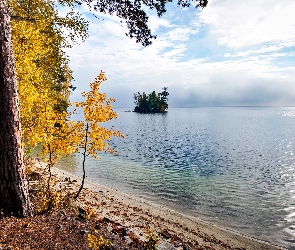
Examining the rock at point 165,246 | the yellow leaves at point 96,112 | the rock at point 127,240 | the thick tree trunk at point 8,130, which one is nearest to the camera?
the thick tree trunk at point 8,130

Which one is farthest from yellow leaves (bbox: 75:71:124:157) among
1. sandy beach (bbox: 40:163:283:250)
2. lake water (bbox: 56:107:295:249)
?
lake water (bbox: 56:107:295:249)

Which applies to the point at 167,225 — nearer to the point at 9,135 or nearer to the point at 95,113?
the point at 95,113

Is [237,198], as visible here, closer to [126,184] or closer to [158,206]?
[158,206]

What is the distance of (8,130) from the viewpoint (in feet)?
24.2

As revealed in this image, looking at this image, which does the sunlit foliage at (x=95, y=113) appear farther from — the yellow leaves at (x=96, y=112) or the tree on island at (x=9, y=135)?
the tree on island at (x=9, y=135)

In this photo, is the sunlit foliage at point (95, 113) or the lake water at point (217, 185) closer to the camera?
the sunlit foliage at point (95, 113)

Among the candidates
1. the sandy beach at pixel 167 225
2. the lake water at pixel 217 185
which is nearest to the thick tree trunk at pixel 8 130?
the sandy beach at pixel 167 225

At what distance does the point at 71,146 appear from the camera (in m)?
11.4

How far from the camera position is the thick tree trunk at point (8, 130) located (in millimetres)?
7289

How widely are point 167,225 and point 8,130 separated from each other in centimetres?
991

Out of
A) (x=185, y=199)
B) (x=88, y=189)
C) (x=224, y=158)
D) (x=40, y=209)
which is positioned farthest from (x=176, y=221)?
(x=224, y=158)

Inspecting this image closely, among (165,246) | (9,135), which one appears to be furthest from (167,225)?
(9,135)

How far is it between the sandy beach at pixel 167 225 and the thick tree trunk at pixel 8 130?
17.7 feet

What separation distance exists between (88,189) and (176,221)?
23.3 ft
